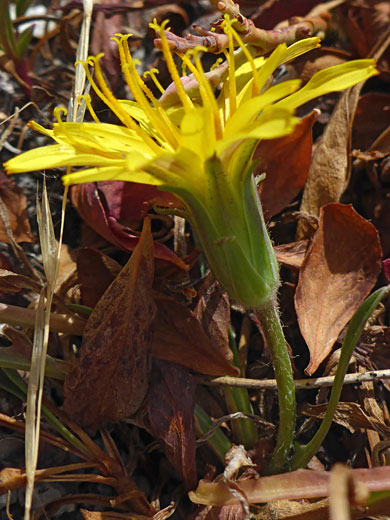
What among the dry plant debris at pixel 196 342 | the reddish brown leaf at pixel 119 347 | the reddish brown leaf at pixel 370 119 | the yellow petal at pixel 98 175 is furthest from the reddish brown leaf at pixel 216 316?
the reddish brown leaf at pixel 370 119

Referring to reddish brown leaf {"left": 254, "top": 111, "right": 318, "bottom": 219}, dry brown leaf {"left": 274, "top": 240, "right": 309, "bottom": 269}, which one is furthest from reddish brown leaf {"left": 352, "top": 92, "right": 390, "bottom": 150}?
dry brown leaf {"left": 274, "top": 240, "right": 309, "bottom": 269}

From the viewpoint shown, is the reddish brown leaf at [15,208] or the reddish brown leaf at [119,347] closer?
the reddish brown leaf at [119,347]

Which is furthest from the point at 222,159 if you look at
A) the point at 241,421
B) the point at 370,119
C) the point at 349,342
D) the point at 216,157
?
the point at 370,119

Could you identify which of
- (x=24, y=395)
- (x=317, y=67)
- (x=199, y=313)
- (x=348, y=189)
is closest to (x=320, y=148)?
(x=348, y=189)

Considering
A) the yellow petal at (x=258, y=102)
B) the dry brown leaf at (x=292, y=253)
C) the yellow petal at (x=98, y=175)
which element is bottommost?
the dry brown leaf at (x=292, y=253)

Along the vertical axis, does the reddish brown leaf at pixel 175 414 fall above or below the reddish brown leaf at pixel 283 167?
below

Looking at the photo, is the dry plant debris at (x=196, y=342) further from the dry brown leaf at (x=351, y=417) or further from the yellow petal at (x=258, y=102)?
the yellow petal at (x=258, y=102)
